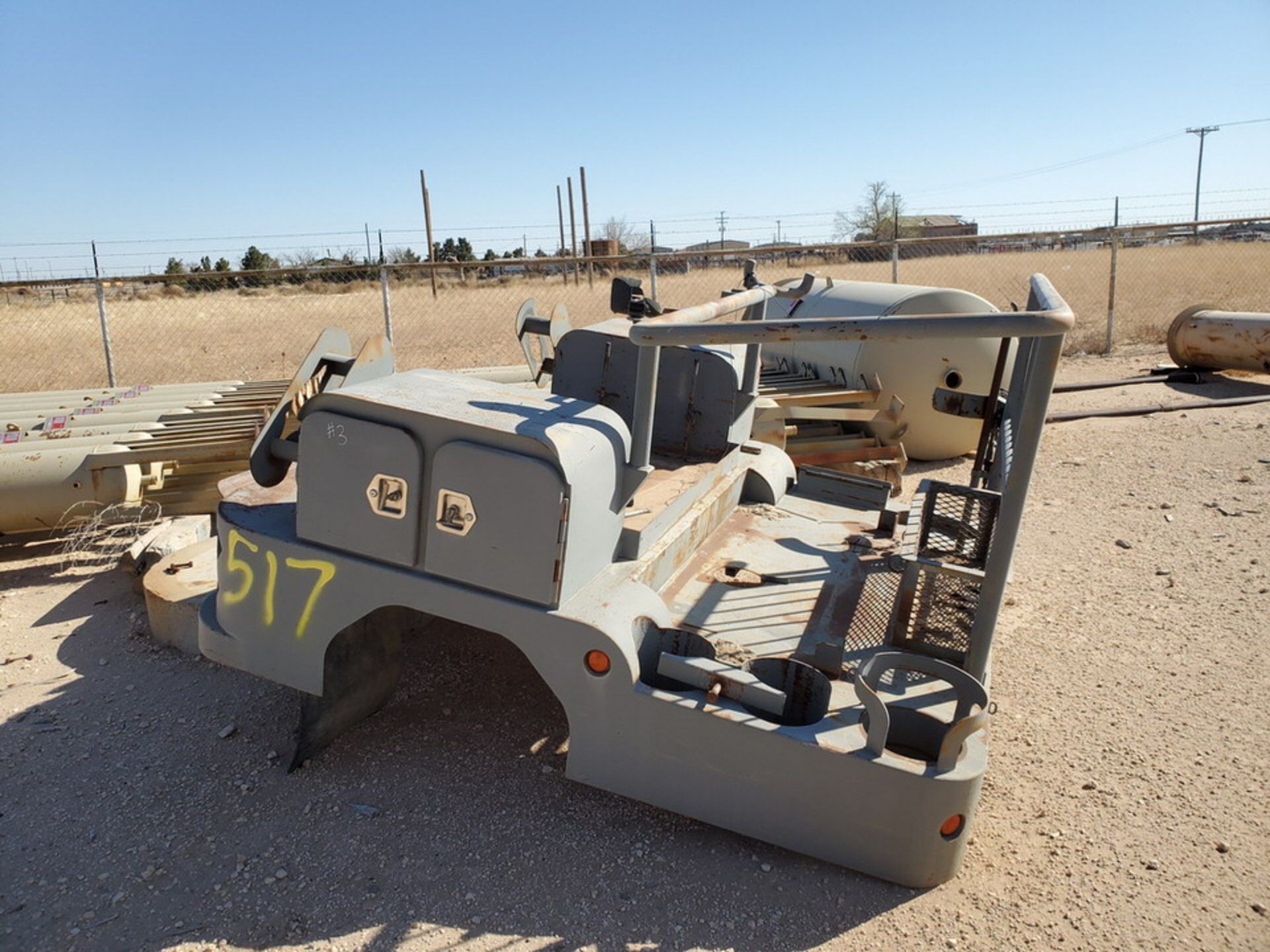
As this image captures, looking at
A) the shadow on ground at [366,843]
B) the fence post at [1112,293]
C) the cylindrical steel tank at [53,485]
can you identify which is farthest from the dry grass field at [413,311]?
the shadow on ground at [366,843]

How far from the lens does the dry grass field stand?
1391 cm

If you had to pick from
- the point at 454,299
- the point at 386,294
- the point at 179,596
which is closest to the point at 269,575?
the point at 179,596

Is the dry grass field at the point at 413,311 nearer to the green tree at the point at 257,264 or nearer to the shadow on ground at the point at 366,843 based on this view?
the green tree at the point at 257,264

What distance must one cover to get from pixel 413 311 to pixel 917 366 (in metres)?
15.2

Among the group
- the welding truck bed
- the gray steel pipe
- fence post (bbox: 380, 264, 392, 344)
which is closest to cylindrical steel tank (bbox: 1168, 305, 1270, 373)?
the welding truck bed

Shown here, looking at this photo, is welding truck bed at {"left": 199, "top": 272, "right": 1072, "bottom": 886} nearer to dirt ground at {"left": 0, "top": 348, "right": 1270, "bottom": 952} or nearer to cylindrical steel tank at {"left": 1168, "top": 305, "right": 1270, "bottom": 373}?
dirt ground at {"left": 0, "top": 348, "right": 1270, "bottom": 952}

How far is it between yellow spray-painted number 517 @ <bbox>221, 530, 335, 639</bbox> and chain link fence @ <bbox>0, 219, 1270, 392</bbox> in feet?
10.5

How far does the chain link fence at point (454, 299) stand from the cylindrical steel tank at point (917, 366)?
201cm

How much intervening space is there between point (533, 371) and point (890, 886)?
10.9 ft

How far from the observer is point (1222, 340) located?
1034cm

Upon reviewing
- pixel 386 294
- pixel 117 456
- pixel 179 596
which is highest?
pixel 386 294

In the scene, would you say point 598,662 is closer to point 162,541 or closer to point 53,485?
point 162,541

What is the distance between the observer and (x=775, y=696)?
2.82 m

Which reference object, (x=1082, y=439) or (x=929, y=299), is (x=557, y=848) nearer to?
(x=929, y=299)
